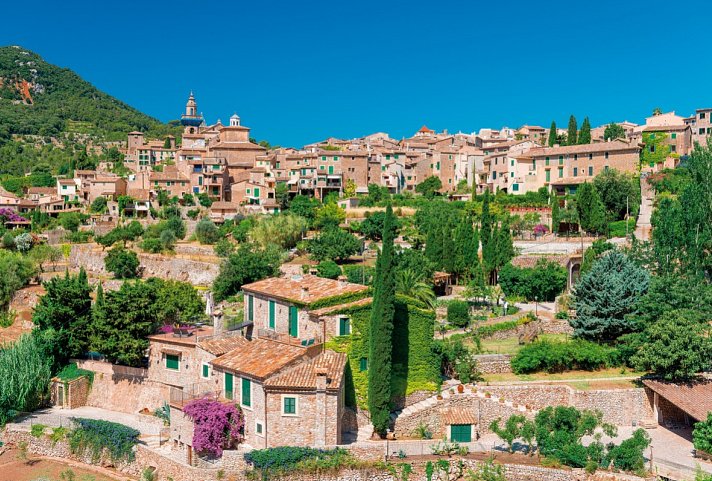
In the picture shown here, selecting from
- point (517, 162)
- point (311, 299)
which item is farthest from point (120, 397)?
point (517, 162)

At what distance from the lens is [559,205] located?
60688 millimetres

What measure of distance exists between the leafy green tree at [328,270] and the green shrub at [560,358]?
19.8 m

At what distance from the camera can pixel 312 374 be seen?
25281 mm

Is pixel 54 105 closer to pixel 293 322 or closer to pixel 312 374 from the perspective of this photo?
pixel 293 322

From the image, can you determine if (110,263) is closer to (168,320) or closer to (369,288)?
(168,320)

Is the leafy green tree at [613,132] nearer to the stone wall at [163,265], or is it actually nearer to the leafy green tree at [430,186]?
the leafy green tree at [430,186]

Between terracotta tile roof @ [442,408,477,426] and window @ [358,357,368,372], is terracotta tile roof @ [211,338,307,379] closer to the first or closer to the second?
window @ [358,357,368,372]

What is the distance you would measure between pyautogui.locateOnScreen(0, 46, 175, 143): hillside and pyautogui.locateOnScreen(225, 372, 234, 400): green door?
368 ft

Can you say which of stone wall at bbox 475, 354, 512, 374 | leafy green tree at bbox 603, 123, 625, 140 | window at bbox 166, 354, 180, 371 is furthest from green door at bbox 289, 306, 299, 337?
leafy green tree at bbox 603, 123, 625, 140

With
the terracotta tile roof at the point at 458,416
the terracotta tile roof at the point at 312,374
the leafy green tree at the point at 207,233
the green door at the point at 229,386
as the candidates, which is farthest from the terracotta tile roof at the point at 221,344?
the leafy green tree at the point at 207,233

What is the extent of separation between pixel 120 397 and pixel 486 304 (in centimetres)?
2088

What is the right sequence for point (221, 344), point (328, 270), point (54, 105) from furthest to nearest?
point (54, 105) < point (328, 270) < point (221, 344)

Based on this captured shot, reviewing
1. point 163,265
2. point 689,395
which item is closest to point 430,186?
point 163,265

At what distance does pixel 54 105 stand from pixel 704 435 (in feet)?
515
